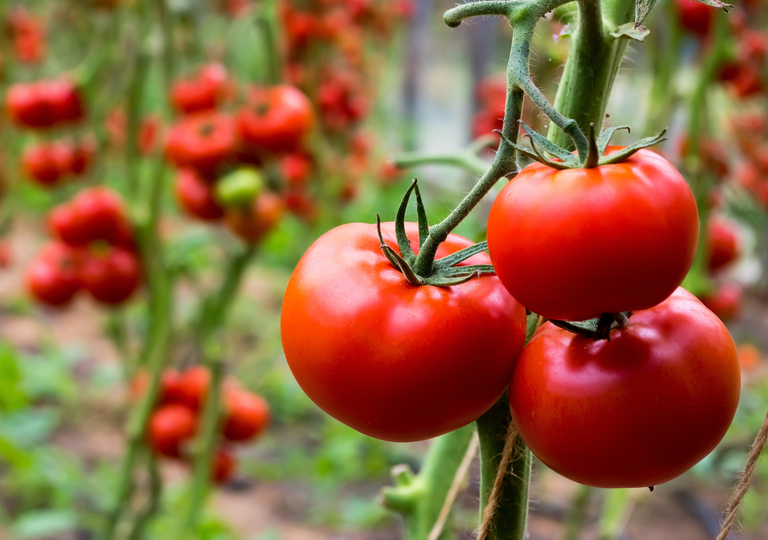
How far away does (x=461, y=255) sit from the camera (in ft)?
1.09

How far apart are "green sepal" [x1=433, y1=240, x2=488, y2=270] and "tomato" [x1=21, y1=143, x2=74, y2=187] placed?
4.89 feet

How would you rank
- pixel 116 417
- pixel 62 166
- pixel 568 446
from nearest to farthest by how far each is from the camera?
pixel 568 446
pixel 62 166
pixel 116 417

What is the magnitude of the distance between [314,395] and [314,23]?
1.90 metres

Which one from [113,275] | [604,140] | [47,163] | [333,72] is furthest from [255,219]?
[333,72]

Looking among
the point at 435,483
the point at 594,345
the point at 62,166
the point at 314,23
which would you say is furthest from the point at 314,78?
the point at 594,345

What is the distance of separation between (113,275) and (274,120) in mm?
428

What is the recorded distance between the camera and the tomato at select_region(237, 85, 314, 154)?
3.89 feet

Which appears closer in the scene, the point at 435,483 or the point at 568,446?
the point at 568,446

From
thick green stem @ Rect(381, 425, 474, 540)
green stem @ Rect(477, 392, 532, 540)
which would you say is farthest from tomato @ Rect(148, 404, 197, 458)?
green stem @ Rect(477, 392, 532, 540)

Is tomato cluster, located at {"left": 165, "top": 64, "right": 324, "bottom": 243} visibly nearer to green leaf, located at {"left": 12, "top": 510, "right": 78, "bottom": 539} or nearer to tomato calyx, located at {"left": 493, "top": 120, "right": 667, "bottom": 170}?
green leaf, located at {"left": 12, "top": 510, "right": 78, "bottom": 539}

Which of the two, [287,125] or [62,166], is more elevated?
[287,125]

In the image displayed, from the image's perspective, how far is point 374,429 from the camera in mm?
326

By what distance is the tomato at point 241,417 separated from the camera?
1.23 metres

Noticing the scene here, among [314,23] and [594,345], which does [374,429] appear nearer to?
[594,345]
